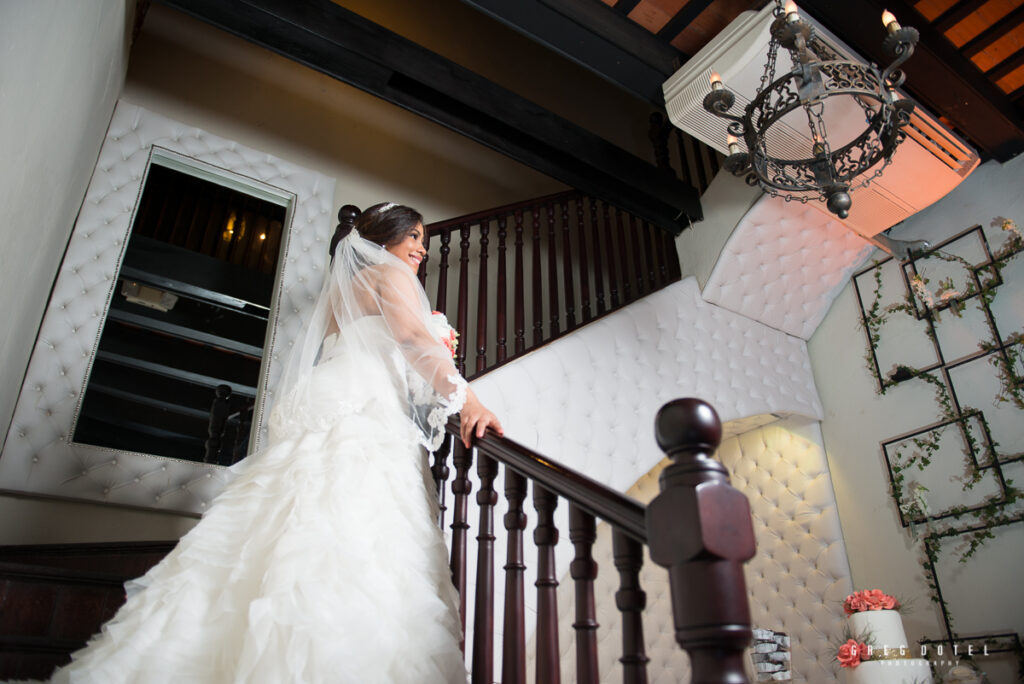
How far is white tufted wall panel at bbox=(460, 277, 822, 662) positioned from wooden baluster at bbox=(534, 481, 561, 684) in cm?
159

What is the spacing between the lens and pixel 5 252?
1938 millimetres

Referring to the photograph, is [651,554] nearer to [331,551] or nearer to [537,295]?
[331,551]

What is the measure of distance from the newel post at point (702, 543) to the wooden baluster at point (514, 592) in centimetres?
61

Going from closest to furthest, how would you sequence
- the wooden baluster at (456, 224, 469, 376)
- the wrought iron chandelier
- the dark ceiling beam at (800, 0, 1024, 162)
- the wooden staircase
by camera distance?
the wooden staircase < the wrought iron chandelier < the wooden baluster at (456, 224, 469, 376) < the dark ceiling beam at (800, 0, 1024, 162)

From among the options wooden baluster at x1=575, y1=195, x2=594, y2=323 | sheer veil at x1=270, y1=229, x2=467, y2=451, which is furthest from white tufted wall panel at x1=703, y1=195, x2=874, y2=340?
sheer veil at x1=270, y1=229, x2=467, y2=451

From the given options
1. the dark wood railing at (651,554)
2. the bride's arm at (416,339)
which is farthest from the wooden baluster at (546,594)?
the bride's arm at (416,339)

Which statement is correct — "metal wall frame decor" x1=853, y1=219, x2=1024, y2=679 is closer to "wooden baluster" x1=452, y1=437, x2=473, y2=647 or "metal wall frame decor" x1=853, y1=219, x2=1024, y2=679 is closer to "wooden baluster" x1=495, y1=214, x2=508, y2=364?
"wooden baluster" x1=495, y1=214, x2=508, y2=364

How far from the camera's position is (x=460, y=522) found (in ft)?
5.96

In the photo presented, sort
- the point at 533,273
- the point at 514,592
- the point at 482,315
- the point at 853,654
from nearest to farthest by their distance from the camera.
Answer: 1. the point at 514,592
2. the point at 853,654
3. the point at 482,315
4. the point at 533,273

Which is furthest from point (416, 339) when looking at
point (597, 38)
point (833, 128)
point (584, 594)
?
point (833, 128)

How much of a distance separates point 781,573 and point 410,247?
3.67 metres

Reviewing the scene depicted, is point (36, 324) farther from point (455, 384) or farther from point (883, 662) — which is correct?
point (883, 662)

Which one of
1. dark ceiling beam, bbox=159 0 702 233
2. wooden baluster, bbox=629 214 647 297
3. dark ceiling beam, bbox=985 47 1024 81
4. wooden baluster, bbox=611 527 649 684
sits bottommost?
wooden baluster, bbox=611 527 649 684

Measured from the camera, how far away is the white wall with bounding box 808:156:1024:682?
147 inches
